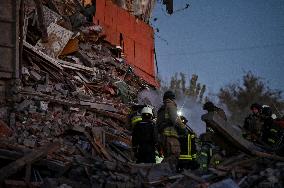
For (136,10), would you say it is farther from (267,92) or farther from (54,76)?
(267,92)

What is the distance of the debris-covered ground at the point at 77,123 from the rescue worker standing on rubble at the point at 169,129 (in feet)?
2.13

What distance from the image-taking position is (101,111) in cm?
1245

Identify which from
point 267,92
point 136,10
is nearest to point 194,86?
point 267,92

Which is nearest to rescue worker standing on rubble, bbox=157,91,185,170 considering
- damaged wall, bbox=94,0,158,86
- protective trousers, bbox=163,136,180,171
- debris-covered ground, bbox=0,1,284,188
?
protective trousers, bbox=163,136,180,171

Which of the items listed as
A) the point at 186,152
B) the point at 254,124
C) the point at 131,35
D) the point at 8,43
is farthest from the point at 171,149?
the point at 131,35

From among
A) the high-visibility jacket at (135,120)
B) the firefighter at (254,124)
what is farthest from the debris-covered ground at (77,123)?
the firefighter at (254,124)

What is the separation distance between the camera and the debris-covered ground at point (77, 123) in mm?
5922

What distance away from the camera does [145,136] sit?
7.68 m

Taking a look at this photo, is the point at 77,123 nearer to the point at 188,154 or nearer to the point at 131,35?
the point at 188,154

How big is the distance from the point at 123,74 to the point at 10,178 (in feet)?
40.0

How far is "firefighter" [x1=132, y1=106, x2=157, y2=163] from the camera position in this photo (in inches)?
303

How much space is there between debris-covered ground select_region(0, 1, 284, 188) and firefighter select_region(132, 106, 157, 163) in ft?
2.21

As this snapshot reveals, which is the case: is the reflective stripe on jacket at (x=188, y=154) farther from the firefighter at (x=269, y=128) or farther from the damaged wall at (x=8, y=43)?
the damaged wall at (x=8, y=43)

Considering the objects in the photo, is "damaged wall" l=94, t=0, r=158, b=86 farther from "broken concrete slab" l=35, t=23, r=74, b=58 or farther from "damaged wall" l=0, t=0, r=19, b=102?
"damaged wall" l=0, t=0, r=19, b=102
